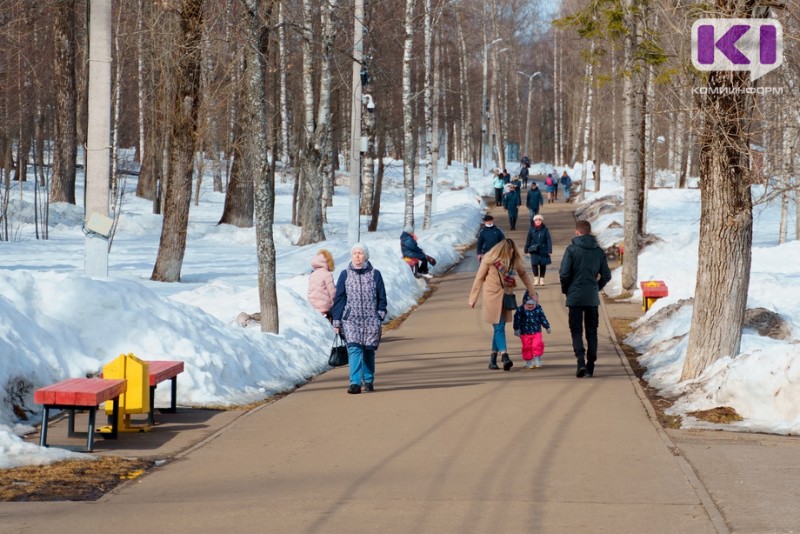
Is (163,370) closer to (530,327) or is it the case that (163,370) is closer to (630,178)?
(530,327)

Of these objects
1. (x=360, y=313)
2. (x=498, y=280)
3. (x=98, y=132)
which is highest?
(x=98, y=132)

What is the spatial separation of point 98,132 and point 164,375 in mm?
4827

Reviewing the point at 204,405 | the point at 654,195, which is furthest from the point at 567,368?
the point at 654,195

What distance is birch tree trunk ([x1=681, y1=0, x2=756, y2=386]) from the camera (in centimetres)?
1131

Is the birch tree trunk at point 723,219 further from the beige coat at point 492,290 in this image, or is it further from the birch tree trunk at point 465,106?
the birch tree trunk at point 465,106

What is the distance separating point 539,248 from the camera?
24.9 metres

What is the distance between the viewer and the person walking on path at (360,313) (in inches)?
470

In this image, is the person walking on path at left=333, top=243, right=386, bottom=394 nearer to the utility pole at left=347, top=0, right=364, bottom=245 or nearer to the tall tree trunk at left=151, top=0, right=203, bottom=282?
the tall tree trunk at left=151, top=0, right=203, bottom=282

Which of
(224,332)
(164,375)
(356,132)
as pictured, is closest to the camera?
(164,375)

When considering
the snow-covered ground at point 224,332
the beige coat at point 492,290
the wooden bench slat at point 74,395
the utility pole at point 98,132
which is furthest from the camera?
the beige coat at point 492,290

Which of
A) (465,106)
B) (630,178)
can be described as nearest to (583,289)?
(630,178)

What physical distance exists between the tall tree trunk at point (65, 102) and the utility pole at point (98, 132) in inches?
960

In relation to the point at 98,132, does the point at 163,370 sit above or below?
below

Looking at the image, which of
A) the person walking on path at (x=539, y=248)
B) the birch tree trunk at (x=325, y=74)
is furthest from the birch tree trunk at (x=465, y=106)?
the person walking on path at (x=539, y=248)
